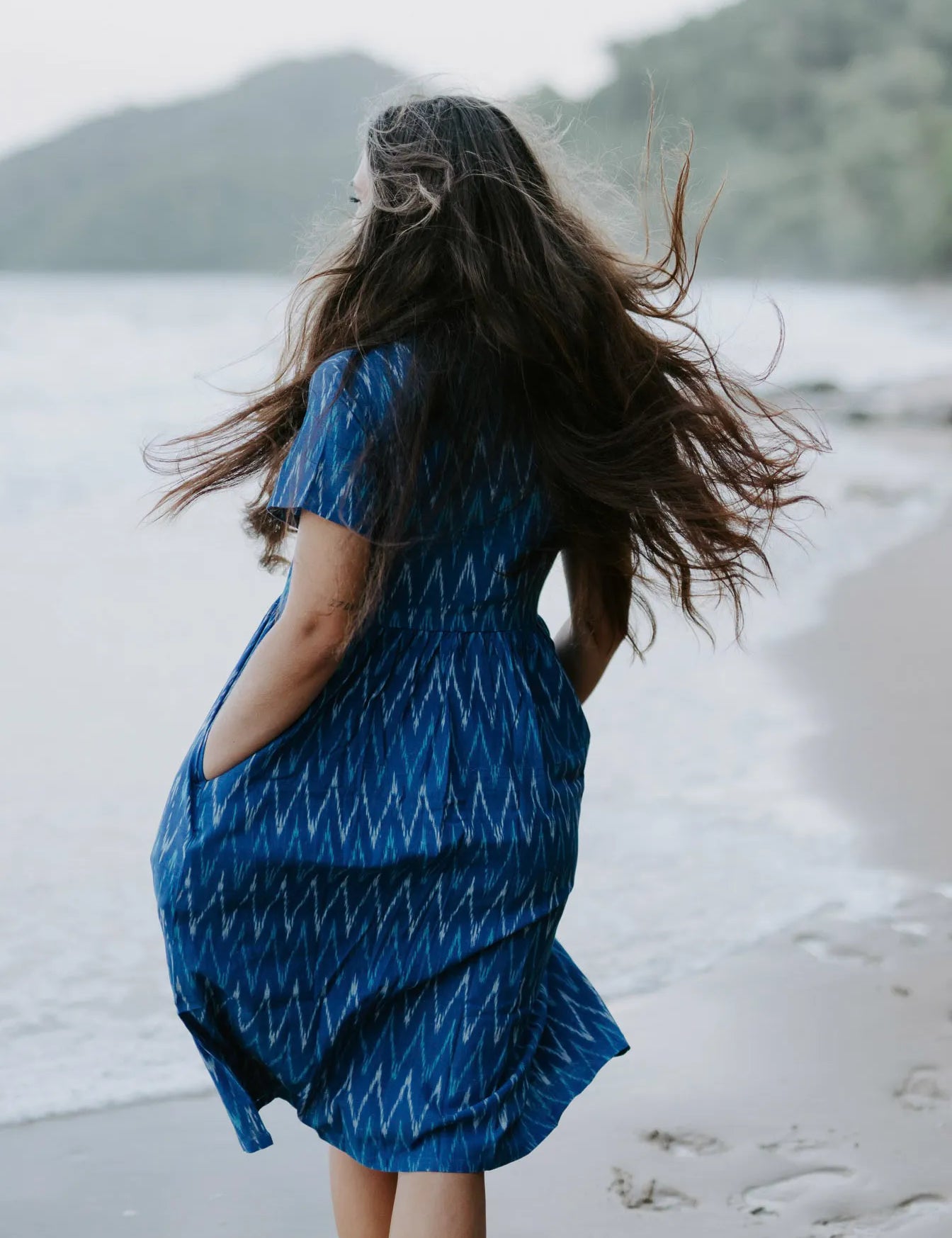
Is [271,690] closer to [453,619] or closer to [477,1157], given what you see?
[453,619]

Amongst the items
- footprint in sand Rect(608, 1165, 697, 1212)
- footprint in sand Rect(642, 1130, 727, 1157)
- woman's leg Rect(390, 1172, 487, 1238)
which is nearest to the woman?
woman's leg Rect(390, 1172, 487, 1238)

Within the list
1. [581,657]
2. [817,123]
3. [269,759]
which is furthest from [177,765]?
[817,123]

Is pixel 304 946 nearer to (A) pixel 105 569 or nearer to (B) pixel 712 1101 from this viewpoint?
(B) pixel 712 1101

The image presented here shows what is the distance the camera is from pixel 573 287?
1.46 meters

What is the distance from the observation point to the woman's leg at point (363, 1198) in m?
1.66

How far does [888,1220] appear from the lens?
2133 millimetres

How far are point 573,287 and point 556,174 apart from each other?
153 millimetres

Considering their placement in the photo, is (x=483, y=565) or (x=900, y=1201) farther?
(x=900, y=1201)

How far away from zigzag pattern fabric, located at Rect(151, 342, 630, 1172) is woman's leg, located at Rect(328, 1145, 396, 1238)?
16cm

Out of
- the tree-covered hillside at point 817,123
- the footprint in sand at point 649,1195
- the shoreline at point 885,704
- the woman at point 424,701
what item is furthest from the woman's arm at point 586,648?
the tree-covered hillside at point 817,123

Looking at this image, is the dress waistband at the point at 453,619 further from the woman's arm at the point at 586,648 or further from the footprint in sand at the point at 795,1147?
the footprint in sand at the point at 795,1147

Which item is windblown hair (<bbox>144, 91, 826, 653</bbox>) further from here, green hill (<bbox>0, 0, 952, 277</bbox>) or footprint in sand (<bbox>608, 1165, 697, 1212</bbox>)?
green hill (<bbox>0, 0, 952, 277</bbox>)

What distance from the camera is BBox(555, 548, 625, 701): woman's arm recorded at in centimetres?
176

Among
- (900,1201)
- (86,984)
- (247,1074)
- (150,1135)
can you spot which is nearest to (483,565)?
(247,1074)
